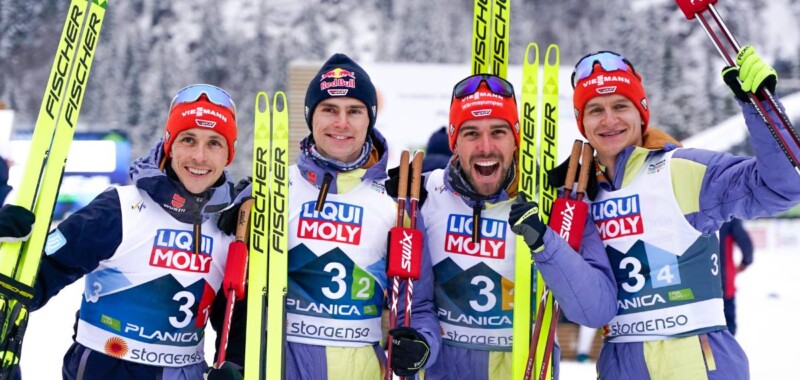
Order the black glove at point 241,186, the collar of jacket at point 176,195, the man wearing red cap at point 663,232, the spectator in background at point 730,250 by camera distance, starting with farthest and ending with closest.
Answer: the spectator in background at point 730,250
the black glove at point 241,186
the collar of jacket at point 176,195
the man wearing red cap at point 663,232

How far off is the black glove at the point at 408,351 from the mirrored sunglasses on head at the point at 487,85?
107 centimetres

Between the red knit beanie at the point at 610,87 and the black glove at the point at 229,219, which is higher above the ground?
the red knit beanie at the point at 610,87

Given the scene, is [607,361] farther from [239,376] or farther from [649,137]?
[239,376]

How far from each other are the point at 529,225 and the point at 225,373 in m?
1.23

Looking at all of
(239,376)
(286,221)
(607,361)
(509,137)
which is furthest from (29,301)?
(607,361)

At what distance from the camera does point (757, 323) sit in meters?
10.3

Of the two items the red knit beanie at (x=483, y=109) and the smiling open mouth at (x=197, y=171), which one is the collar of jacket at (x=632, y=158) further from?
the smiling open mouth at (x=197, y=171)

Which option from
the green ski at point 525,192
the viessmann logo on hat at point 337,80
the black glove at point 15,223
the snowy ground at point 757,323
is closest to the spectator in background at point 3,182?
the snowy ground at point 757,323

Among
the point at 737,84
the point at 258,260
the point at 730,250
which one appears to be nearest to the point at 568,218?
the point at 737,84

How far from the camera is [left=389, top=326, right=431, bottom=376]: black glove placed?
2885mm

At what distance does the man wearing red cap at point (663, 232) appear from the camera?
110 inches

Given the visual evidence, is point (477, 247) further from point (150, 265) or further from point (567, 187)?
point (150, 265)

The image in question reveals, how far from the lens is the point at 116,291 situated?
2.89m

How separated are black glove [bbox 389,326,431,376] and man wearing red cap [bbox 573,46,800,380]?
2.42 feet
